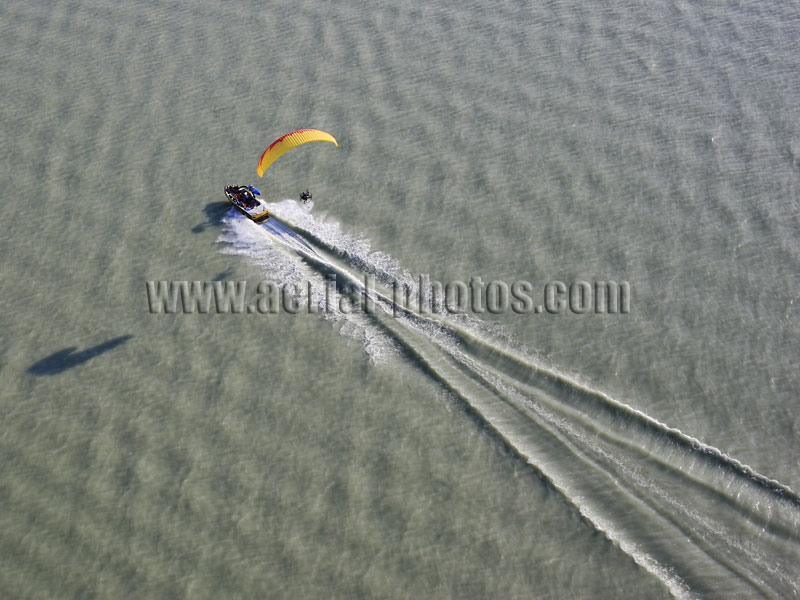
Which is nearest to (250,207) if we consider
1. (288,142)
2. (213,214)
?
(213,214)

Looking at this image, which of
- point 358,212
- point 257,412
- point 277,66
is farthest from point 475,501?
point 277,66

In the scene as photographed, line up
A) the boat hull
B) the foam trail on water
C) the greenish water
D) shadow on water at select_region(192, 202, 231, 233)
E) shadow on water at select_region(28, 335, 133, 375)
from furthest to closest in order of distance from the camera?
1. shadow on water at select_region(192, 202, 231, 233)
2. the boat hull
3. shadow on water at select_region(28, 335, 133, 375)
4. the greenish water
5. the foam trail on water

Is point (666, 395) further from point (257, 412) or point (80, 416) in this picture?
point (80, 416)

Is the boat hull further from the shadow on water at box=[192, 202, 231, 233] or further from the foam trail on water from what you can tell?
the foam trail on water

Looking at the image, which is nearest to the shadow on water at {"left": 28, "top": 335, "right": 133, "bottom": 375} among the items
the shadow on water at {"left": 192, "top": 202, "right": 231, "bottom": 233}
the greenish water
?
the greenish water

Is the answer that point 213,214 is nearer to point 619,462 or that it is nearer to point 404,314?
point 404,314

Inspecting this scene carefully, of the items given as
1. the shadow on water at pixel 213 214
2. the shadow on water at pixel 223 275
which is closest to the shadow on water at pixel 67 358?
the shadow on water at pixel 223 275
